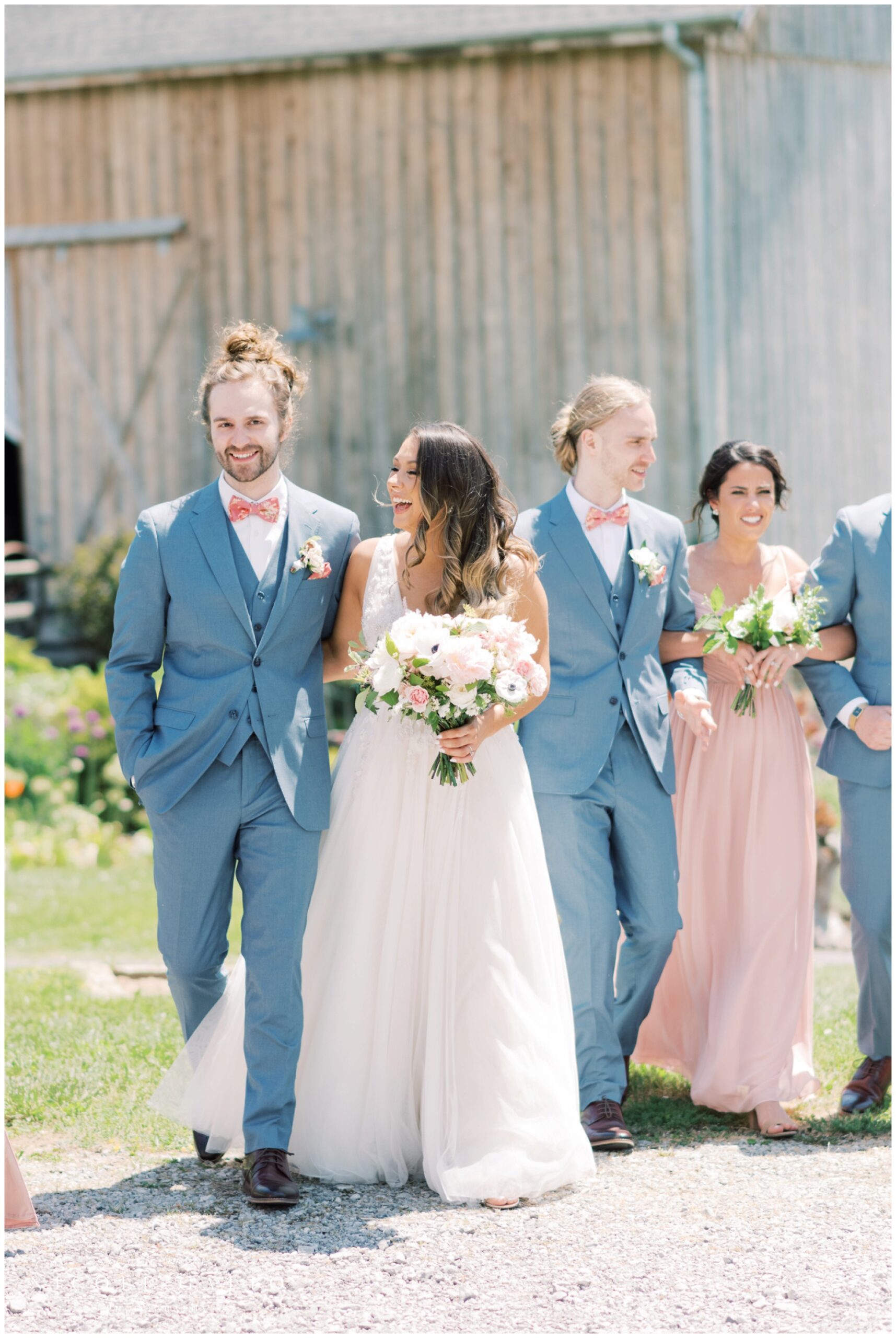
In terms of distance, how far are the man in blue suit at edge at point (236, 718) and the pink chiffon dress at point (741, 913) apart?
1627mm

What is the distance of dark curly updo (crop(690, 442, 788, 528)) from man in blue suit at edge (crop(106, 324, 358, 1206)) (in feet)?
5.62

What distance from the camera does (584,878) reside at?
4887 mm

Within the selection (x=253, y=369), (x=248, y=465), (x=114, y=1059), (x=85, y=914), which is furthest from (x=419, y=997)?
(x=85, y=914)

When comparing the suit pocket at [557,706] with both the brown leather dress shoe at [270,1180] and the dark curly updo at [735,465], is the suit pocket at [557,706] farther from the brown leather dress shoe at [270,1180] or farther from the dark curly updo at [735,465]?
the brown leather dress shoe at [270,1180]

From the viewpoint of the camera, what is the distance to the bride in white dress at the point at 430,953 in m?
4.28

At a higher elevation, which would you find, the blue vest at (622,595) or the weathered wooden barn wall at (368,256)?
the weathered wooden barn wall at (368,256)

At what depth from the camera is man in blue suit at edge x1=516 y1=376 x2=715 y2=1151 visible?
4883mm

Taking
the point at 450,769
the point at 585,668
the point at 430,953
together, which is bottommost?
the point at 430,953

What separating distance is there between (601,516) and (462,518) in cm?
73

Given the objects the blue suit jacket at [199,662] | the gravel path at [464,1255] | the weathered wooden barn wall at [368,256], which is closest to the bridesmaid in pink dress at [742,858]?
the gravel path at [464,1255]

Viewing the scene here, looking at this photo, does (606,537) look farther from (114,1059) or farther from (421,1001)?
(114,1059)

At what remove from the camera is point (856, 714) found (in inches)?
204

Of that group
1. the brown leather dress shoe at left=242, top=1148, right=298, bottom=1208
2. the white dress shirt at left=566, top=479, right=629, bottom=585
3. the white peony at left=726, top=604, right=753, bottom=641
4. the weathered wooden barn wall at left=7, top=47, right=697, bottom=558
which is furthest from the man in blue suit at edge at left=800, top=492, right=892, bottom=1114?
the weathered wooden barn wall at left=7, top=47, right=697, bottom=558

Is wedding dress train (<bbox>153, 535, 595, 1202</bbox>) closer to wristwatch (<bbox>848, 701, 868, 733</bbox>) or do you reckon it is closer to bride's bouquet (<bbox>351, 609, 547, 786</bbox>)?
bride's bouquet (<bbox>351, 609, 547, 786</bbox>)
